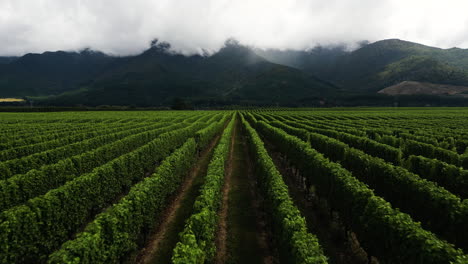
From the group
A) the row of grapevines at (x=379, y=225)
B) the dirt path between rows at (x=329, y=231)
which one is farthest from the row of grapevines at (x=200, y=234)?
the row of grapevines at (x=379, y=225)

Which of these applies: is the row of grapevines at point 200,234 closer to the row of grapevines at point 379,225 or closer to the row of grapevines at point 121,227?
the row of grapevines at point 121,227

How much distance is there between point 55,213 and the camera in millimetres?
9406

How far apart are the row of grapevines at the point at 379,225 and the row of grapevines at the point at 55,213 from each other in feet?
41.6

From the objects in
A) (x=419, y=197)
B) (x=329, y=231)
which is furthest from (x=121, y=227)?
(x=419, y=197)

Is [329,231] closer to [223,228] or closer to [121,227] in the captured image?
[223,228]

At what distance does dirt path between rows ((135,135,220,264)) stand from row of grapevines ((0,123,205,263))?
3.71m

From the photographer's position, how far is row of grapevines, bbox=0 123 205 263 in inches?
304

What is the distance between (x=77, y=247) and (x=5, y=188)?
8.30 metres

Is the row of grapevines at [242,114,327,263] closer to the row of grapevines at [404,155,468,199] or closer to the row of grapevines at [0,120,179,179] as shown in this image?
the row of grapevines at [404,155,468,199]

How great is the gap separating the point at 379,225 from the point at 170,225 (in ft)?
32.6

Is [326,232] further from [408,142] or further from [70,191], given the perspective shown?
[408,142]

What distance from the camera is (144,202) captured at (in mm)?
10312

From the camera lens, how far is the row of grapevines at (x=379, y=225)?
6.04 metres

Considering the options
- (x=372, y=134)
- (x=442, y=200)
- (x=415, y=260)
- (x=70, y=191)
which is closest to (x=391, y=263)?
(x=415, y=260)
